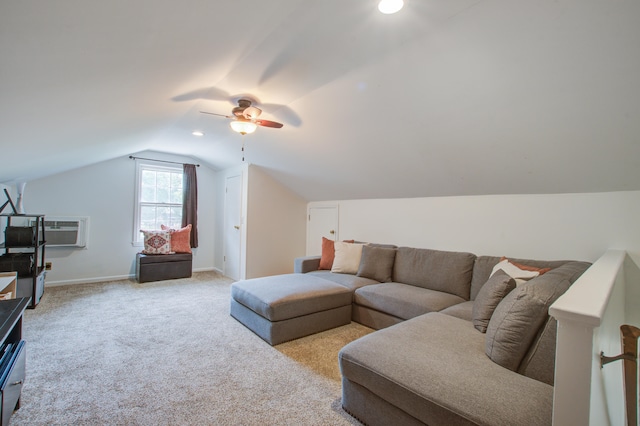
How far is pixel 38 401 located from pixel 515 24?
3.54m

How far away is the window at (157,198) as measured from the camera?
5161 mm

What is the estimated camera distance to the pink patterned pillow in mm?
4898

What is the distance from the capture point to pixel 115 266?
4945mm

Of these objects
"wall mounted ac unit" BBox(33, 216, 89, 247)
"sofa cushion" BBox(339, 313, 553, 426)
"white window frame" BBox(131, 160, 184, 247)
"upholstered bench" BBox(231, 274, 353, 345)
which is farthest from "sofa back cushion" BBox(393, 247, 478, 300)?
"wall mounted ac unit" BBox(33, 216, 89, 247)

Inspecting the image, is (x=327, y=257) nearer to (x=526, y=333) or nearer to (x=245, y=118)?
(x=245, y=118)

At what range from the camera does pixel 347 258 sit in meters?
Answer: 3.73

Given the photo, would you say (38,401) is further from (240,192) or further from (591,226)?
(591,226)

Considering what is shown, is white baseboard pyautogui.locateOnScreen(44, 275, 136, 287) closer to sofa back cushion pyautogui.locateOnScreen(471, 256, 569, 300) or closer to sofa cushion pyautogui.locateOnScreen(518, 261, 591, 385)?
sofa back cushion pyautogui.locateOnScreen(471, 256, 569, 300)

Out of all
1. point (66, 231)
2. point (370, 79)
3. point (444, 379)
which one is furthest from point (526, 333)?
point (66, 231)

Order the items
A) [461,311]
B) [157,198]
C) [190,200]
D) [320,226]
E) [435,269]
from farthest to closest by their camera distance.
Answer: [190,200] < [157,198] < [320,226] < [435,269] < [461,311]

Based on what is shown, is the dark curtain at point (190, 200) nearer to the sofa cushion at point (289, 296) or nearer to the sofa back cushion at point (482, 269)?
the sofa cushion at point (289, 296)

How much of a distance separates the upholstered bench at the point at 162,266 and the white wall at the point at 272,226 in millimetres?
1300

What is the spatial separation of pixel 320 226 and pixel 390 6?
3.89 meters

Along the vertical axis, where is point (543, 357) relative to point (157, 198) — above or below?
below
